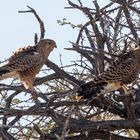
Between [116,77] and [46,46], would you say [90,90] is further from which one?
[46,46]

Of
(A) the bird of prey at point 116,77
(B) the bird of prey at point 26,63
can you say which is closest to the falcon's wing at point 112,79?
(A) the bird of prey at point 116,77

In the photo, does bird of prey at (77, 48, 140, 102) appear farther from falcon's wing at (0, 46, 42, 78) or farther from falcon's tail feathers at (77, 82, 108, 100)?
falcon's wing at (0, 46, 42, 78)

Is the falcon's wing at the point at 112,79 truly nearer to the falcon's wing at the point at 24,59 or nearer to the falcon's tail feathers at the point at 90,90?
the falcon's tail feathers at the point at 90,90

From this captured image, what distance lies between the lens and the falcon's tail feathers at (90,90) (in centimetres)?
454

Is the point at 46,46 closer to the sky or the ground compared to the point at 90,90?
closer to the sky

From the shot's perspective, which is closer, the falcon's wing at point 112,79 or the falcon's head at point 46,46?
the falcon's wing at point 112,79

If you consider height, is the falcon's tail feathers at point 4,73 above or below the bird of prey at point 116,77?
above

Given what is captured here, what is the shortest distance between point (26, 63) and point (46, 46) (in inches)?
20.2

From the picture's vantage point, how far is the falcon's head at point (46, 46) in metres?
6.13

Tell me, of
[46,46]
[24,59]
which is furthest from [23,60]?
[46,46]

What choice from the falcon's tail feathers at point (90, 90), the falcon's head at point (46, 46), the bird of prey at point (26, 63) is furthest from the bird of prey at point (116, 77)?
the falcon's head at point (46, 46)

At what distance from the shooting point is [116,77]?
5.09 metres

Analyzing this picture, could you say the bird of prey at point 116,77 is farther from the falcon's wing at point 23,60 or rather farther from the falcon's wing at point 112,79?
the falcon's wing at point 23,60

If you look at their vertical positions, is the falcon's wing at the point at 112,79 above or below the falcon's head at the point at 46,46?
below
